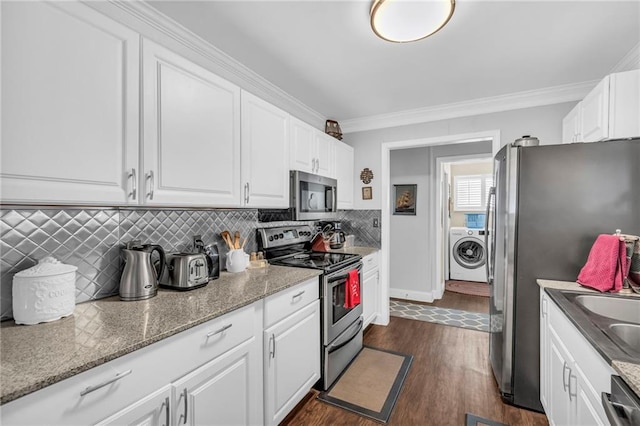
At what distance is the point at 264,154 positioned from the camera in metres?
2.06

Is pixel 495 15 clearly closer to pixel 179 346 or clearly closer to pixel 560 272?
pixel 560 272

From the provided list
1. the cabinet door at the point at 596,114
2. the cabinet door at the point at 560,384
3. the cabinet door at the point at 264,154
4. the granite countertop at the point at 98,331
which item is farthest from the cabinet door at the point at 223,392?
the cabinet door at the point at 596,114

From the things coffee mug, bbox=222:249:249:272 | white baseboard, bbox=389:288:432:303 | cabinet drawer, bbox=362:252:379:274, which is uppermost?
coffee mug, bbox=222:249:249:272

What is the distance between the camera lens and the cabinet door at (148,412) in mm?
903

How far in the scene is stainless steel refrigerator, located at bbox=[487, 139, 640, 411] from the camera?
66.6 inches

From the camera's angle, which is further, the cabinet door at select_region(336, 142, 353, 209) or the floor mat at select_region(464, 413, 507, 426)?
the cabinet door at select_region(336, 142, 353, 209)

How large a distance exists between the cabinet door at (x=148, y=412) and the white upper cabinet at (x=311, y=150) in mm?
1752

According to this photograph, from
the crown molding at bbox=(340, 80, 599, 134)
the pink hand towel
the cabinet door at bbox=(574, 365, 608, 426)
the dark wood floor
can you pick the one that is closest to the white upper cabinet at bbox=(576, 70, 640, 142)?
the pink hand towel

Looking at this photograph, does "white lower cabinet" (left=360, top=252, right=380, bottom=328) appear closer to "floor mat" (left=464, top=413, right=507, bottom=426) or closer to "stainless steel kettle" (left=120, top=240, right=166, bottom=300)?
"floor mat" (left=464, top=413, right=507, bottom=426)

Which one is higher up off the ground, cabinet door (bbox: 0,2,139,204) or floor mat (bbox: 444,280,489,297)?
cabinet door (bbox: 0,2,139,204)

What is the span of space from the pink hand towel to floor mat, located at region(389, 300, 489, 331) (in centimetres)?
192

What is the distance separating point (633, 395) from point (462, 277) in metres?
5.07

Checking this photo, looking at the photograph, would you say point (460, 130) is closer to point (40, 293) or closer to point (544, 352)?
point (544, 352)

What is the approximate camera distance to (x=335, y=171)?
123 inches
